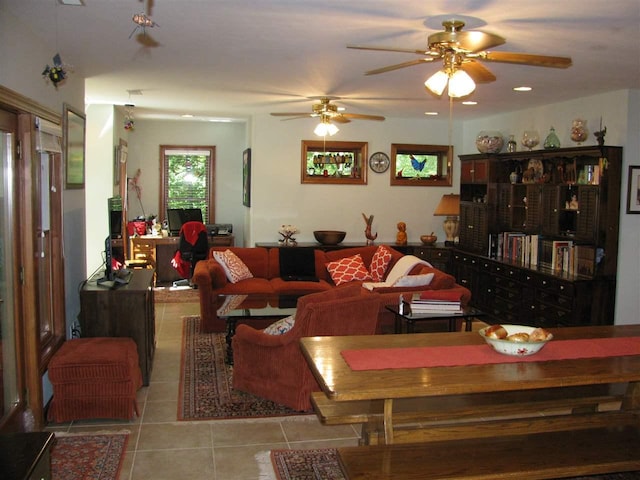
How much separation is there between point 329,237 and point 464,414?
17.7 ft

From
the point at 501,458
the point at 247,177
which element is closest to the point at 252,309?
the point at 501,458

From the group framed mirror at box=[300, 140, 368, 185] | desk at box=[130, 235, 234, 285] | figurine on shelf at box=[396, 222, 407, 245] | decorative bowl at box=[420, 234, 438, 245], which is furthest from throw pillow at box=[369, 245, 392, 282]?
desk at box=[130, 235, 234, 285]

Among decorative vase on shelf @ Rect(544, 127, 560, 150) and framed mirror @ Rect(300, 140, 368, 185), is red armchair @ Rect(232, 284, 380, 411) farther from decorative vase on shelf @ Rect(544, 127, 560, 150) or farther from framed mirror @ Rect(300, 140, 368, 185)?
framed mirror @ Rect(300, 140, 368, 185)

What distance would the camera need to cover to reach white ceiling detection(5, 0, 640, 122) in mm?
3375

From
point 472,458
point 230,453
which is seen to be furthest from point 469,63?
point 230,453

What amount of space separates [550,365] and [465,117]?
20.4ft

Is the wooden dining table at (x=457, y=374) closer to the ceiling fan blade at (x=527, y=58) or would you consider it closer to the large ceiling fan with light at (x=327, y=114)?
the ceiling fan blade at (x=527, y=58)

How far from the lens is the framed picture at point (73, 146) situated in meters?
5.05

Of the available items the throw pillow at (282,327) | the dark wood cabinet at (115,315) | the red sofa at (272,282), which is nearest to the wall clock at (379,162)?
the red sofa at (272,282)

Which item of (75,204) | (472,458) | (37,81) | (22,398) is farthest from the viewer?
(75,204)

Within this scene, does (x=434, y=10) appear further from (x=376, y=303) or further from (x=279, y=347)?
(x=279, y=347)

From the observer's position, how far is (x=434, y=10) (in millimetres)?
3373

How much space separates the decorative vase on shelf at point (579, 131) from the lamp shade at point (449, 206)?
254cm

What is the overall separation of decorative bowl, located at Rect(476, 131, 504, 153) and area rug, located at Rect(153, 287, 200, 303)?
4.21 m
